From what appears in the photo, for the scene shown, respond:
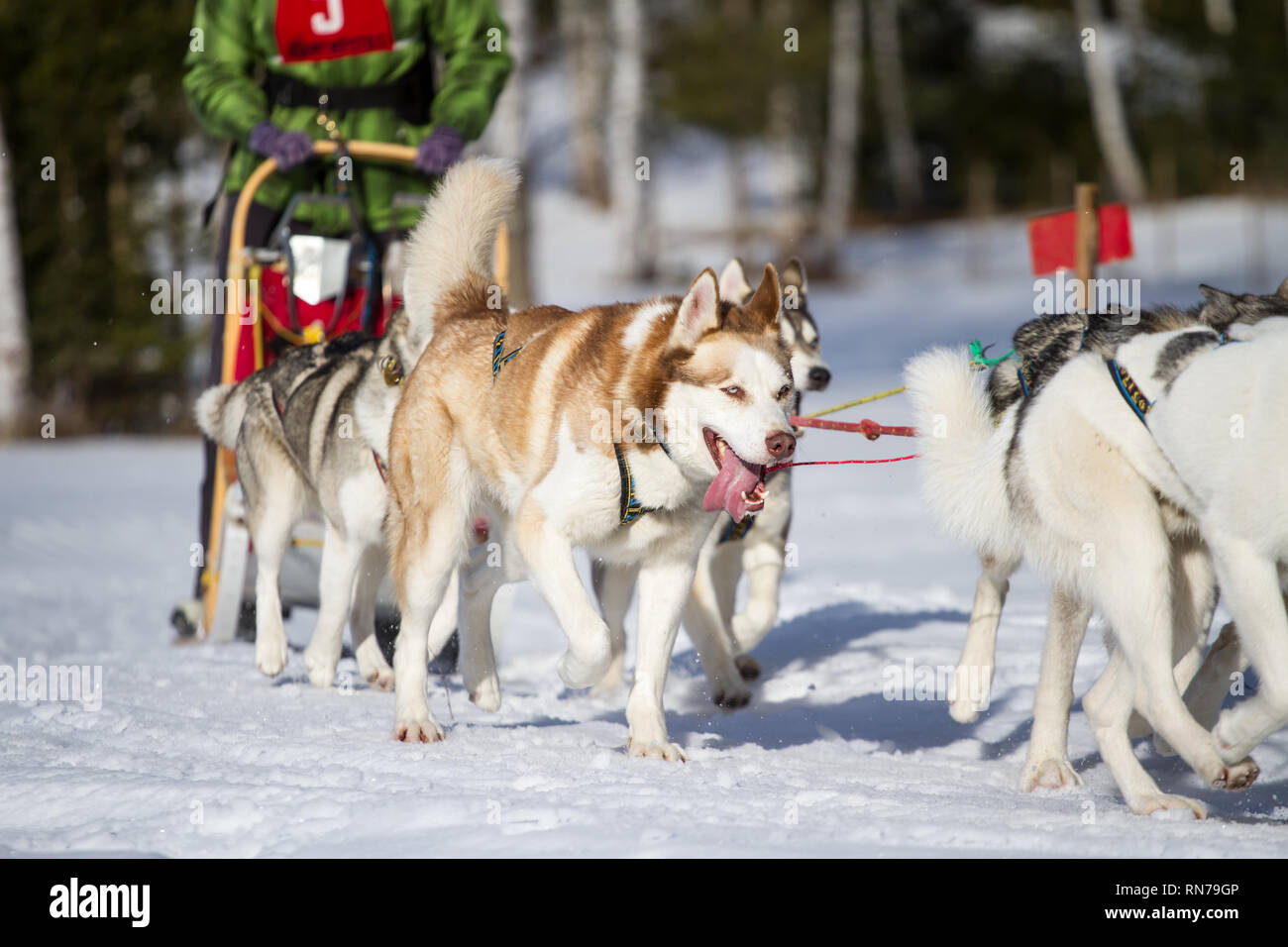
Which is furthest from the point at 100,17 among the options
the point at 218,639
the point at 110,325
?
the point at 218,639

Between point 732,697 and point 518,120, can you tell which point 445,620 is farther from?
point 518,120

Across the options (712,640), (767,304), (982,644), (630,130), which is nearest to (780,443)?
(767,304)

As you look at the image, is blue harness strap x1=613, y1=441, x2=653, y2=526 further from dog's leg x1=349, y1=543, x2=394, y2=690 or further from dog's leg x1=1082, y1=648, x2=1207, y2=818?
dog's leg x1=349, y1=543, x2=394, y2=690

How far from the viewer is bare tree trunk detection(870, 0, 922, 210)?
1014 inches

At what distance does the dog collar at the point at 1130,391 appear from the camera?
3.23 metres

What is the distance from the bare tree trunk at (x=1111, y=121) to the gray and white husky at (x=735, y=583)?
21812 mm

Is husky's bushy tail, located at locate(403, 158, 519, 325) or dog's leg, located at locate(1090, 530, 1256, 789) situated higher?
husky's bushy tail, located at locate(403, 158, 519, 325)

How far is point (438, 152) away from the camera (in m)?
5.55

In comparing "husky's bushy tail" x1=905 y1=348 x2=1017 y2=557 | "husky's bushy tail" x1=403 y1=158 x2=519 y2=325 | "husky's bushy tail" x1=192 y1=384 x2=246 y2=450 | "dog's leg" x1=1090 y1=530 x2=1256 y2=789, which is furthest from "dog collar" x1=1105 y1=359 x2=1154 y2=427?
"husky's bushy tail" x1=192 y1=384 x2=246 y2=450

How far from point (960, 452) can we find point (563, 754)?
1322 mm

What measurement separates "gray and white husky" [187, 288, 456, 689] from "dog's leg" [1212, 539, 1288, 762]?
2.54 metres

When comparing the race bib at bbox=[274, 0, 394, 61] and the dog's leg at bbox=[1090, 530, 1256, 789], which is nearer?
the dog's leg at bbox=[1090, 530, 1256, 789]

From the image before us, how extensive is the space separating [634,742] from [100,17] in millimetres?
12203
